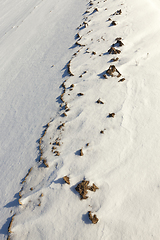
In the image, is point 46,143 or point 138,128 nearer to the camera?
point 138,128

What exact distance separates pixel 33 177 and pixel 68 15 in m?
3.86

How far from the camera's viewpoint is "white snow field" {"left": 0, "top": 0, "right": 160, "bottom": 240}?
1312 millimetres

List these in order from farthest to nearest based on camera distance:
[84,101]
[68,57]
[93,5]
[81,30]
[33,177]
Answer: [93,5] < [81,30] < [68,57] < [84,101] < [33,177]

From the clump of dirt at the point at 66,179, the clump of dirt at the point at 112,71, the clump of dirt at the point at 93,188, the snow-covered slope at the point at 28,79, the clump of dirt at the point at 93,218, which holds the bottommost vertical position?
the clump of dirt at the point at 93,218

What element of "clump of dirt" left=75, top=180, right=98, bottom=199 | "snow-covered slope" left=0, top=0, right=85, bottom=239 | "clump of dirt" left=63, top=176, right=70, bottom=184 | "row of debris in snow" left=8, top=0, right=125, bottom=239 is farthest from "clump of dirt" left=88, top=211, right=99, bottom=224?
"snow-covered slope" left=0, top=0, right=85, bottom=239

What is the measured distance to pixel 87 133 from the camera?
1734 millimetres

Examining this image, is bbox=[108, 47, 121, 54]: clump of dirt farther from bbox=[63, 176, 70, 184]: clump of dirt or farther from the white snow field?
bbox=[63, 176, 70, 184]: clump of dirt

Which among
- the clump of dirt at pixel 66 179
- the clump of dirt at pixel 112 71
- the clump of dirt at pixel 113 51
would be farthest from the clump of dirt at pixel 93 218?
the clump of dirt at pixel 113 51

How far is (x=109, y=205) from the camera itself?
1.31 metres

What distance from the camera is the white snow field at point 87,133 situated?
131 centimetres

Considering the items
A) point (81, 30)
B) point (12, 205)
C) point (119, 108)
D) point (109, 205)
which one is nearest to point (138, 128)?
point (119, 108)

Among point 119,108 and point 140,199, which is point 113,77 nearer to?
point 119,108

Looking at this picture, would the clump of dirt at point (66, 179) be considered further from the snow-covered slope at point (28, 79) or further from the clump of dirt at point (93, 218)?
the snow-covered slope at point (28, 79)

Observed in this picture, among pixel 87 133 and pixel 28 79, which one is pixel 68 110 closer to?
pixel 87 133
